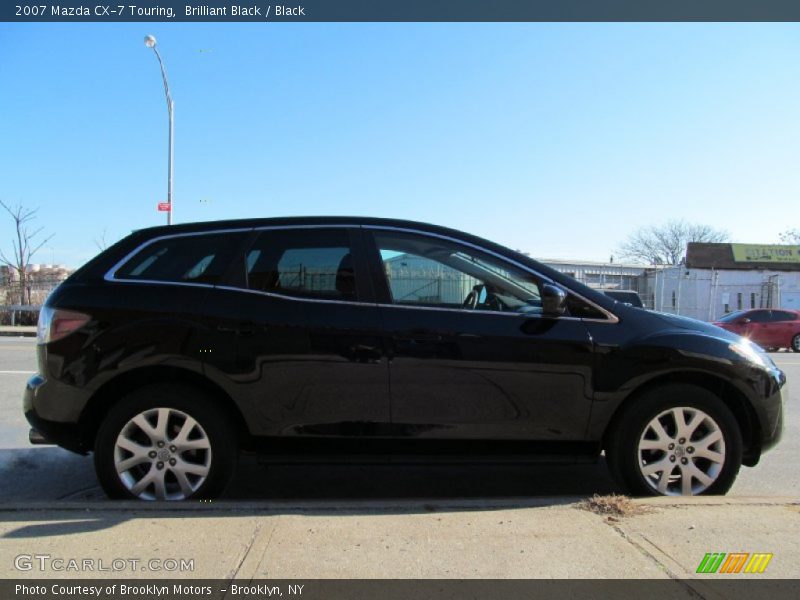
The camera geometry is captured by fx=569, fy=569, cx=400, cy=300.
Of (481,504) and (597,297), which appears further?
(597,297)

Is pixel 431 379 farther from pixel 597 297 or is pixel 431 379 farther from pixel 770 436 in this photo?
pixel 770 436

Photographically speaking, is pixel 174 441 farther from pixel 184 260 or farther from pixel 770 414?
pixel 770 414

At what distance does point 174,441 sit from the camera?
3490 millimetres

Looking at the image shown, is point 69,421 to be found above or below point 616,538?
above

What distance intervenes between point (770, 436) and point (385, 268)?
8.98ft

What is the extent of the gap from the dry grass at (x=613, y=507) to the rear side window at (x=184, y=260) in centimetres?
270

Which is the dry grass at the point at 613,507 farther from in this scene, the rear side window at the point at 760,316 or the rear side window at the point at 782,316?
the rear side window at the point at 782,316

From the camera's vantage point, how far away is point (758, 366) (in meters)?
3.67

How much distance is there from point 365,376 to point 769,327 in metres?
18.5

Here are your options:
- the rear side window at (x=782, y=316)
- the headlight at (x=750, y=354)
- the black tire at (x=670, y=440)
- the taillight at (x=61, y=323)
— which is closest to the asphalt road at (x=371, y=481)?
the black tire at (x=670, y=440)

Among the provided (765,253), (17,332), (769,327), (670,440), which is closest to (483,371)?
(670,440)

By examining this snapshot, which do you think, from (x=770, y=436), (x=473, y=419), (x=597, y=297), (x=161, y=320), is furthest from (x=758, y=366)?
(x=161, y=320)

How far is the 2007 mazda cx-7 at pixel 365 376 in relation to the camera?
11.5 ft

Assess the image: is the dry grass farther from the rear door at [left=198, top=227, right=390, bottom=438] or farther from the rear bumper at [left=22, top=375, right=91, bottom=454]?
the rear bumper at [left=22, top=375, right=91, bottom=454]
